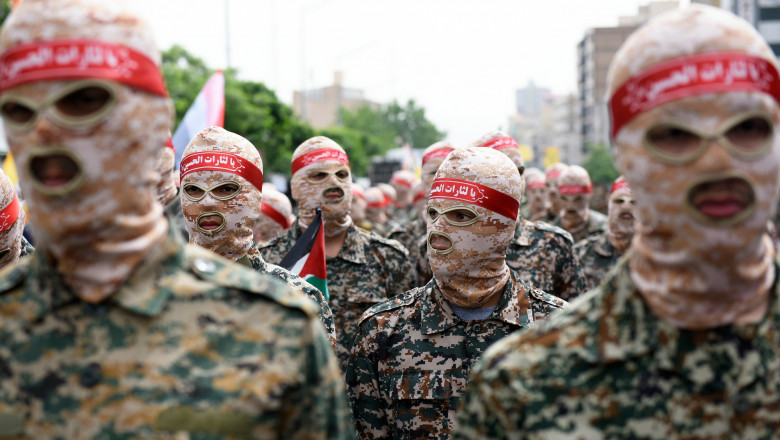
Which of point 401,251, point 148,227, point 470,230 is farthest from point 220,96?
point 148,227

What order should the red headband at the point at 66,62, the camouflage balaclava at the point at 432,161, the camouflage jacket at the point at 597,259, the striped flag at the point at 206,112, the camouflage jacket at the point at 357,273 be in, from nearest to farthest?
the red headband at the point at 66,62
the camouflage jacket at the point at 357,273
the camouflage jacket at the point at 597,259
the camouflage balaclava at the point at 432,161
the striped flag at the point at 206,112

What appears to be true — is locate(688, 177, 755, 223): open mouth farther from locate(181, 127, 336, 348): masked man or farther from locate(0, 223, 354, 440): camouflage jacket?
locate(181, 127, 336, 348): masked man

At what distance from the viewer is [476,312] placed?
5125 mm

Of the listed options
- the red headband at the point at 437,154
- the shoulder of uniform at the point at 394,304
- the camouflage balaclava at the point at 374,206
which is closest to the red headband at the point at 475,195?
the shoulder of uniform at the point at 394,304

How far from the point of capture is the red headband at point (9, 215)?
5348mm

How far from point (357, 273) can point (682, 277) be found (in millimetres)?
5217

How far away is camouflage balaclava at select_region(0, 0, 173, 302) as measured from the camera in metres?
2.60

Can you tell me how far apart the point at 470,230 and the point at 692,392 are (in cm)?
244

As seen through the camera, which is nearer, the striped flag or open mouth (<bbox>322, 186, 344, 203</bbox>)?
open mouth (<bbox>322, 186, 344, 203</bbox>)

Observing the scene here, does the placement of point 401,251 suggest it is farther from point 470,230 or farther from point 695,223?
point 695,223

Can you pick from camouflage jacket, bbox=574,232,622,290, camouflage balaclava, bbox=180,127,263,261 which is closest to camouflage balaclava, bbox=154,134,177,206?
camouflage balaclava, bbox=180,127,263,261

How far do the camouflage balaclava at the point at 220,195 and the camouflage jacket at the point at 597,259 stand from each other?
16.7 feet

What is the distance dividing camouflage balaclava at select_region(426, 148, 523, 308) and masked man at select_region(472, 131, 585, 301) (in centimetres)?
227

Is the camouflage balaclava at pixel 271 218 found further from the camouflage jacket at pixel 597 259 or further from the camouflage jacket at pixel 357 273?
the camouflage jacket at pixel 597 259
